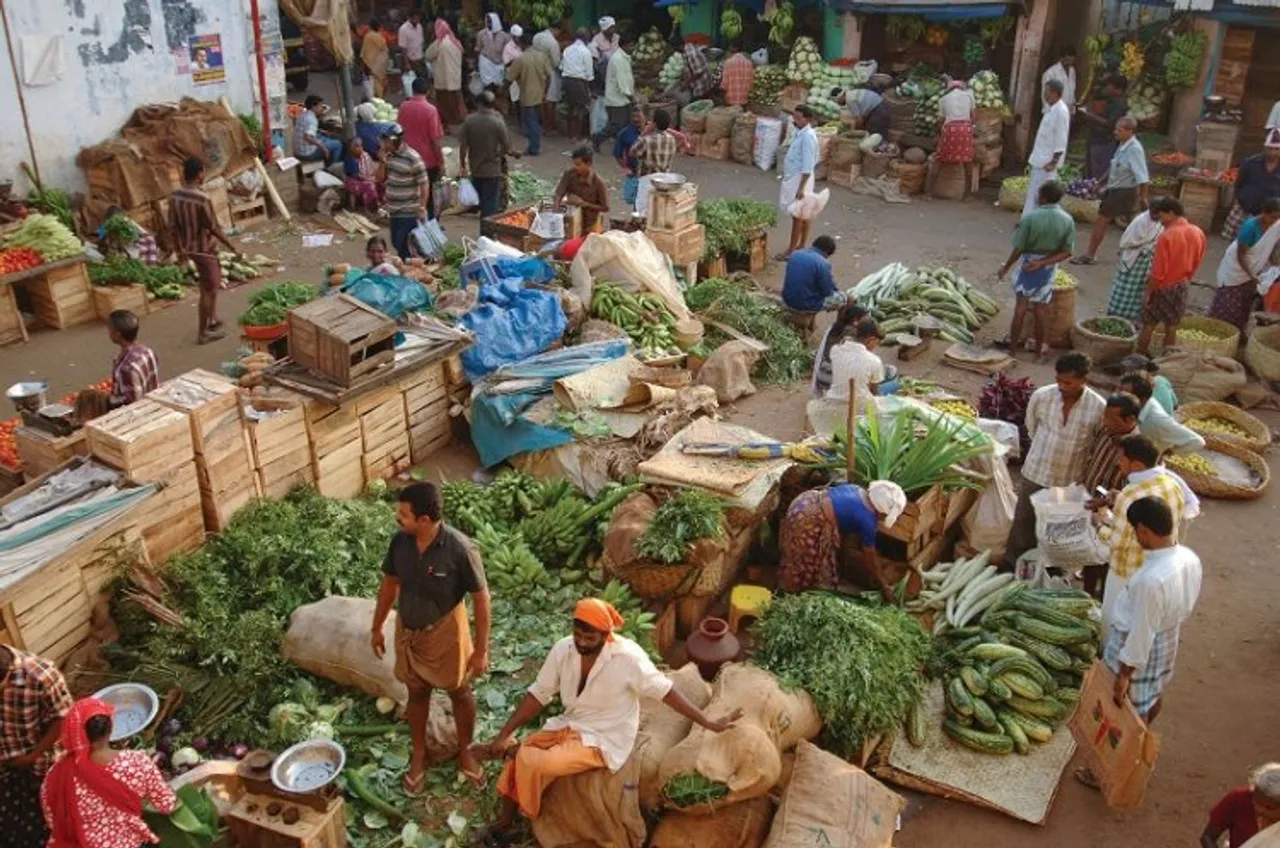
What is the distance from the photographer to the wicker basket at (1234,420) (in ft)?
29.3

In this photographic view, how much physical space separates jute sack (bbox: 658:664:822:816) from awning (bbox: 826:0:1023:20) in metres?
13.6

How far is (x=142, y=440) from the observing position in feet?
21.3

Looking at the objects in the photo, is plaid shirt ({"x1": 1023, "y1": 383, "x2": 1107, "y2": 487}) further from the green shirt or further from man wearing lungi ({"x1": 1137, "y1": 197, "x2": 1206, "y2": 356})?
man wearing lungi ({"x1": 1137, "y1": 197, "x2": 1206, "y2": 356})

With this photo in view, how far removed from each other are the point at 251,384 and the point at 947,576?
486 centimetres

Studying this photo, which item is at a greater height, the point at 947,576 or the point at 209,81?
the point at 209,81

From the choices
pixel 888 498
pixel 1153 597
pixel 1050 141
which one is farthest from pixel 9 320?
pixel 1050 141

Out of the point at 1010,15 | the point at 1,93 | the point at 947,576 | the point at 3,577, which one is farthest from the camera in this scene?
the point at 1010,15

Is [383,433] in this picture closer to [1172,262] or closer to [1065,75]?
[1172,262]

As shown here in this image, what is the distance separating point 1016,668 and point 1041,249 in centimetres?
527

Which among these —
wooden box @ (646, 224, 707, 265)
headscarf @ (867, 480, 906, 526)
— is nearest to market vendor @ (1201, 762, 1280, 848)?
headscarf @ (867, 480, 906, 526)

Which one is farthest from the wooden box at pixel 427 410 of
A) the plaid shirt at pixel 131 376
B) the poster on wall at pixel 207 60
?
the poster on wall at pixel 207 60

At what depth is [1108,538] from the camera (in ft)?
20.6

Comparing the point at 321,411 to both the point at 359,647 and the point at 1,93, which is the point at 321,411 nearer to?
the point at 359,647

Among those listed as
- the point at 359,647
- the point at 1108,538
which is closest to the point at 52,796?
the point at 359,647
